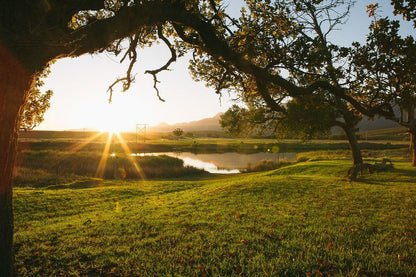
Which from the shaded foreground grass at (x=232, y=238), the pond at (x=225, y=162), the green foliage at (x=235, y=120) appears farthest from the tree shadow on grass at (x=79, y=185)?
the pond at (x=225, y=162)

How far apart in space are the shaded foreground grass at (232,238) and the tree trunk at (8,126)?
1.41 metres

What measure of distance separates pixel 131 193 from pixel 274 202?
10.1m

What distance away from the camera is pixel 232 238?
6340mm

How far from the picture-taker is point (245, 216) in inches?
341

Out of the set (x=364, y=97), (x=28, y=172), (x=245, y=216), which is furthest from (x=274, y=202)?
(x=28, y=172)

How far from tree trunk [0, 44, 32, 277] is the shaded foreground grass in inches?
55.7

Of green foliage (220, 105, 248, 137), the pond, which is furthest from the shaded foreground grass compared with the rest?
the pond

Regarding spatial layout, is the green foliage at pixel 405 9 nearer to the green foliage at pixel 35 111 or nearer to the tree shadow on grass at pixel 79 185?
the green foliage at pixel 35 111

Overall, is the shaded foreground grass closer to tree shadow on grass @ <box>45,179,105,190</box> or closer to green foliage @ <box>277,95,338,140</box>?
green foliage @ <box>277,95,338,140</box>

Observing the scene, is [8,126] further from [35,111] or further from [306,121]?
[306,121]

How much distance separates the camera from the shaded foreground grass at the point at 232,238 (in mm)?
4836

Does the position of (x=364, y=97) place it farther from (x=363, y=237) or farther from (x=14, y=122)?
(x=14, y=122)

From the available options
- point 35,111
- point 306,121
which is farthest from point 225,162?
point 35,111

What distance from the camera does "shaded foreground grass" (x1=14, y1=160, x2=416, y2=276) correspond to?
4836mm
